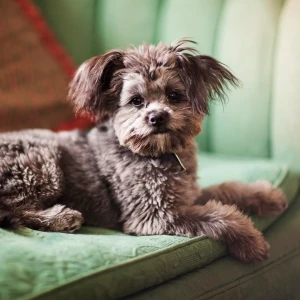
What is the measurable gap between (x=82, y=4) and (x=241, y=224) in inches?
52.6

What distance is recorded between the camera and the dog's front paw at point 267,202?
1.70 m

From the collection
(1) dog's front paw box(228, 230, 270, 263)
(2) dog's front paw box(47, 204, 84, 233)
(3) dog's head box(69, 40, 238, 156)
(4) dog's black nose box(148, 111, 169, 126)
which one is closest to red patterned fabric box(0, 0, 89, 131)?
(3) dog's head box(69, 40, 238, 156)

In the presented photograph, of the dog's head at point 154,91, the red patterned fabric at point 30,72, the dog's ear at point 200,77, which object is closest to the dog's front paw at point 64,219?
the dog's head at point 154,91

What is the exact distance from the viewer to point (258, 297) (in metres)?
1.48

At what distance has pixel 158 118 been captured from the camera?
1.46 metres

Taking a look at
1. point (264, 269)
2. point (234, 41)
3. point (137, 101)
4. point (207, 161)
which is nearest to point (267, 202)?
point (264, 269)

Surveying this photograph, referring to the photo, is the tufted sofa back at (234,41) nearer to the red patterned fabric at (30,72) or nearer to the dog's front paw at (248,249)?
the red patterned fabric at (30,72)

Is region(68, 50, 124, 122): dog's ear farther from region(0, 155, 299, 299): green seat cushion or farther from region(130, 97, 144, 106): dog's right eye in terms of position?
region(0, 155, 299, 299): green seat cushion

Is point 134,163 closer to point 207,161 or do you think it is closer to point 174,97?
point 174,97

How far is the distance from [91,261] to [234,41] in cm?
118

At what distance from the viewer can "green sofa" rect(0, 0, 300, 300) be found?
1192 mm

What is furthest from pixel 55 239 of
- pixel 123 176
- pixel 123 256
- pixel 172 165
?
pixel 172 165

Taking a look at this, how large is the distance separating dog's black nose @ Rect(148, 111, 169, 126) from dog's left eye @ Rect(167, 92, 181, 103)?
10cm

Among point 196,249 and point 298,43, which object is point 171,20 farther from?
point 196,249
